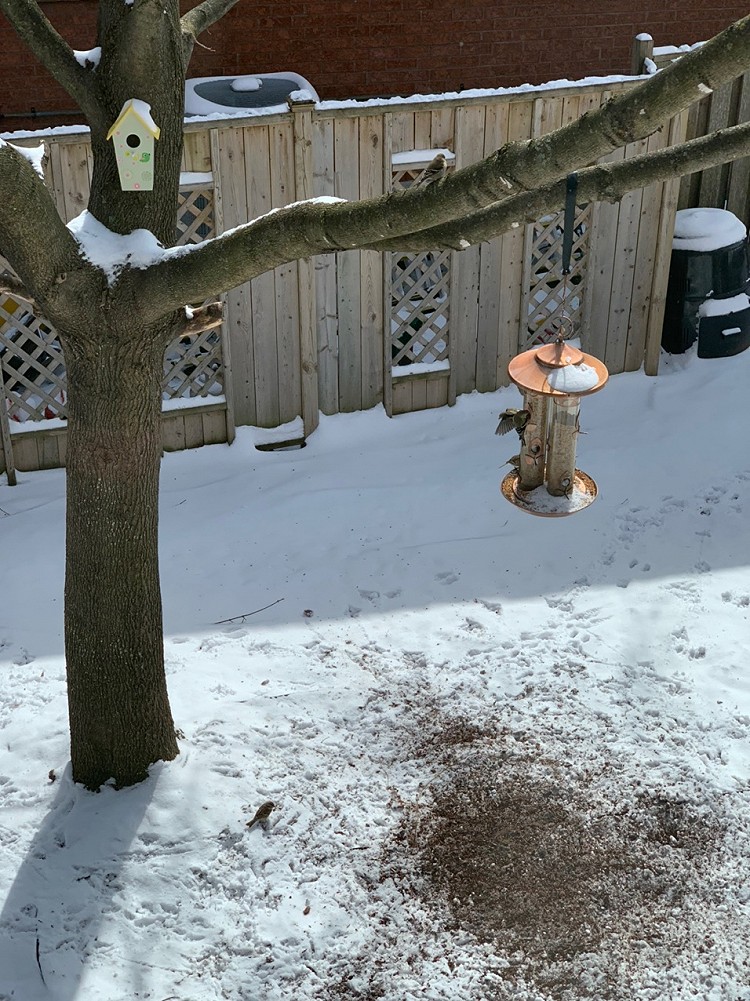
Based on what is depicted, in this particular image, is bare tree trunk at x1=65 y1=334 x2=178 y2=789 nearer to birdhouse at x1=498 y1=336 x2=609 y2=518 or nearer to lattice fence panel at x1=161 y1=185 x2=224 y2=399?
birdhouse at x1=498 y1=336 x2=609 y2=518

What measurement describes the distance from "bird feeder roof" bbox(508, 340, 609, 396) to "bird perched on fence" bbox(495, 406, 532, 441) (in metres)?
0.32

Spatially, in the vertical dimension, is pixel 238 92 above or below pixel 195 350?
above

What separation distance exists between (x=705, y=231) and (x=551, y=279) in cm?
127

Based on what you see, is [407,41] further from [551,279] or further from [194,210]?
[194,210]

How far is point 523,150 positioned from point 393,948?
3.09 meters

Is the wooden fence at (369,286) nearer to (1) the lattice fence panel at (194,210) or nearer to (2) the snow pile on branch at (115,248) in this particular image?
(1) the lattice fence panel at (194,210)

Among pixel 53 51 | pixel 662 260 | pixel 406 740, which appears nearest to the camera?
pixel 53 51

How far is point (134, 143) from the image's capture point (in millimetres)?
4434

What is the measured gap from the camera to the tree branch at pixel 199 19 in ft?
16.4

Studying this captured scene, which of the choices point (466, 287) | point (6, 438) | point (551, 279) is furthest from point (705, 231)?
point (6, 438)

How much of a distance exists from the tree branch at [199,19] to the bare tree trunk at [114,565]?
1.33 metres

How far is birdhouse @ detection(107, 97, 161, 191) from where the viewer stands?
4336 mm

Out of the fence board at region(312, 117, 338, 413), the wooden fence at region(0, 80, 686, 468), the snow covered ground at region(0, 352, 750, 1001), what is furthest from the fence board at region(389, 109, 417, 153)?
the snow covered ground at region(0, 352, 750, 1001)

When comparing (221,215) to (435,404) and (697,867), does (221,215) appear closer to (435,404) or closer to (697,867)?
(435,404)
